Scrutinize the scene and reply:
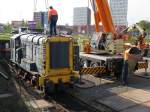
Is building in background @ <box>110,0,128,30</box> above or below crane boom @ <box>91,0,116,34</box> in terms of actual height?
above

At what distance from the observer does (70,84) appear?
1296 cm

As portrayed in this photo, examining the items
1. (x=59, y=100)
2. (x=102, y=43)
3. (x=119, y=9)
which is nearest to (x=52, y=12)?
(x=59, y=100)

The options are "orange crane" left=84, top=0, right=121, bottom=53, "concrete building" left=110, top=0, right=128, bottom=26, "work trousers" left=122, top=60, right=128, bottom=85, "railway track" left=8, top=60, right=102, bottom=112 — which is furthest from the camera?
"concrete building" left=110, top=0, right=128, bottom=26

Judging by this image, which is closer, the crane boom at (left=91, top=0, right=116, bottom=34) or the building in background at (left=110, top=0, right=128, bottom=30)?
the crane boom at (left=91, top=0, right=116, bottom=34)

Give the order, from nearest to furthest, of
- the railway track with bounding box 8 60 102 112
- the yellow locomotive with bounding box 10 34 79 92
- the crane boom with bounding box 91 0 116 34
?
the railway track with bounding box 8 60 102 112, the yellow locomotive with bounding box 10 34 79 92, the crane boom with bounding box 91 0 116 34

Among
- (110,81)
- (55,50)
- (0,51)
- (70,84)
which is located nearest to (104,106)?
(70,84)

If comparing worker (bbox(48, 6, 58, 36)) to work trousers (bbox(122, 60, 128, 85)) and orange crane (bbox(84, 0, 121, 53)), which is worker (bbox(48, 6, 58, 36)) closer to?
work trousers (bbox(122, 60, 128, 85))

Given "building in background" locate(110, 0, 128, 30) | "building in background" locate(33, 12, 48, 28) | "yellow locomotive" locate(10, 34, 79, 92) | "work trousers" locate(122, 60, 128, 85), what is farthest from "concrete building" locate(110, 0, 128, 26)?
"yellow locomotive" locate(10, 34, 79, 92)

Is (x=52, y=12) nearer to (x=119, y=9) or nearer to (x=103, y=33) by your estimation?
(x=103, y=33)

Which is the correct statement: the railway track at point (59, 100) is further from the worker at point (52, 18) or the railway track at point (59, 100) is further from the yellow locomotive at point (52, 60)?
the worker at point (52, 18)

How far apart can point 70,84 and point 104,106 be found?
2.15 metres

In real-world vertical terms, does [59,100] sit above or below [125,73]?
below

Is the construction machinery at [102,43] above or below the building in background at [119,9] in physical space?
below

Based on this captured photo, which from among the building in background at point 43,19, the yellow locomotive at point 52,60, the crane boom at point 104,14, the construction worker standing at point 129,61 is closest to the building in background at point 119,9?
the building in background at point 43,19
